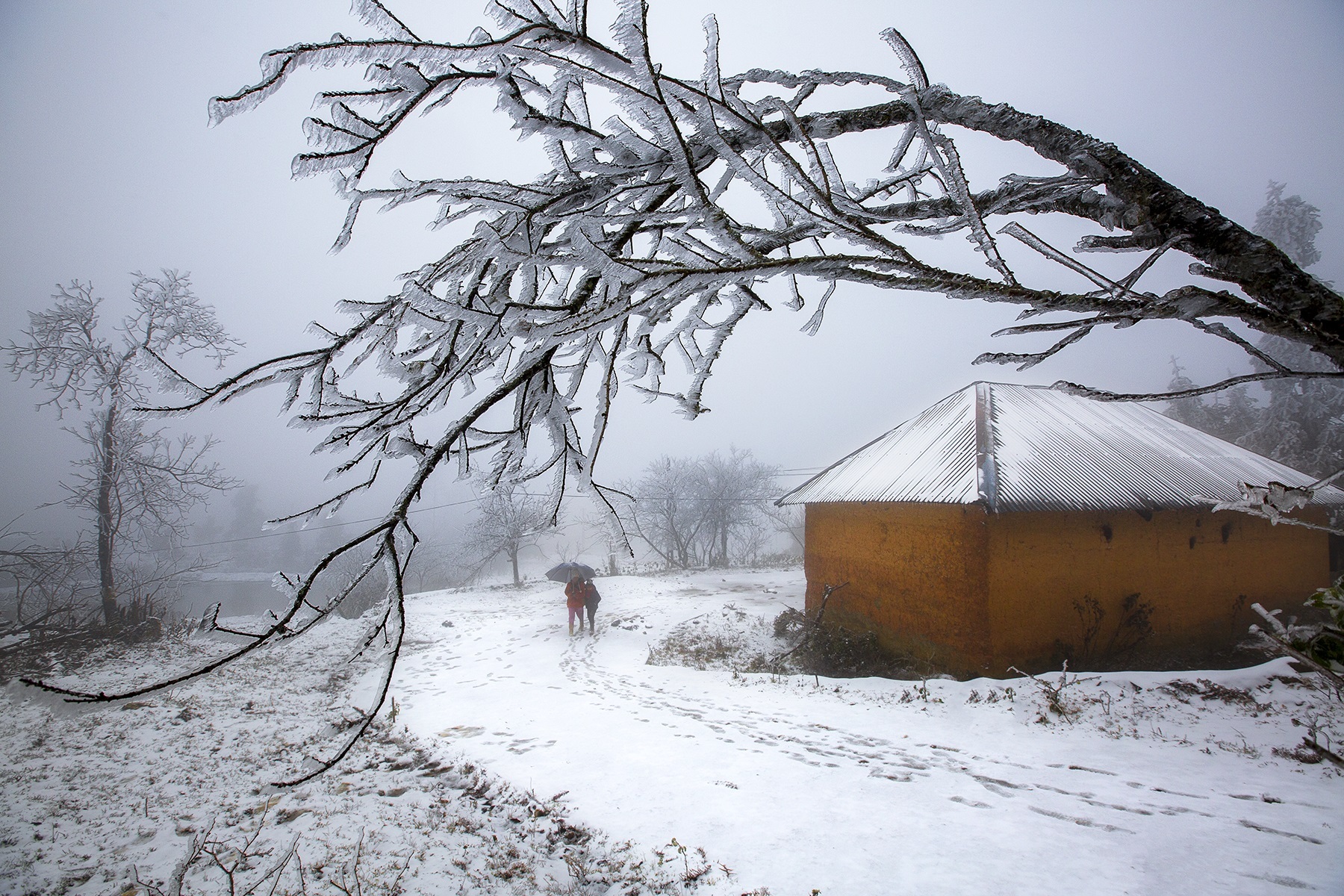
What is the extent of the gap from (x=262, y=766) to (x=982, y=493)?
936 centimetres

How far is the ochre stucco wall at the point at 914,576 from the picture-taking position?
7512 mm

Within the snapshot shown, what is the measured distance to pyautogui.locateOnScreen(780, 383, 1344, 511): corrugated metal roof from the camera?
25.9 ft

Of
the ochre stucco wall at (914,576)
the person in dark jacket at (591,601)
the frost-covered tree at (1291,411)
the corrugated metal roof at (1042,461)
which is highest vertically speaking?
the frost-covered tree at (1291,411)

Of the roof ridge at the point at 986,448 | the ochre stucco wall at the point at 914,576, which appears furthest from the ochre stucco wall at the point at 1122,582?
the roof ridge at the point at 986,448

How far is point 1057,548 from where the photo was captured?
25.5ft

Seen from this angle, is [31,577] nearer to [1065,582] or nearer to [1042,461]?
[1065,582]

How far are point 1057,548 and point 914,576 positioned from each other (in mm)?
2099

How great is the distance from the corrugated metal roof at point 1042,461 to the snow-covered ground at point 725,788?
8.59 feet

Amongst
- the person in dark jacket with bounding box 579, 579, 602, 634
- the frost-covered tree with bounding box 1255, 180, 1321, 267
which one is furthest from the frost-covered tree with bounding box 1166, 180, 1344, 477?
the person in dark jacket with bounding box 579, 579, 602, 634

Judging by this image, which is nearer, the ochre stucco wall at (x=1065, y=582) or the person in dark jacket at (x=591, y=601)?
the ochre stucco wall at (x=1065, y=582)

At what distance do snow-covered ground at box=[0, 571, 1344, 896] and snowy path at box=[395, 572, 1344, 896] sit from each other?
2cm

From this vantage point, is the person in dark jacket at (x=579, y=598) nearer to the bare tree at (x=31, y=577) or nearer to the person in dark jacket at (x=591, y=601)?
the person in dark jacket at (x=591, y=601)

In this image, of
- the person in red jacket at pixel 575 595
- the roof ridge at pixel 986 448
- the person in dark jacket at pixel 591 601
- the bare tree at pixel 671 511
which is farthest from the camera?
the bare tree at pixel 671 511

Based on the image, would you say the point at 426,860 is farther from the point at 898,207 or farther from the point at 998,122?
the point at 998,122
